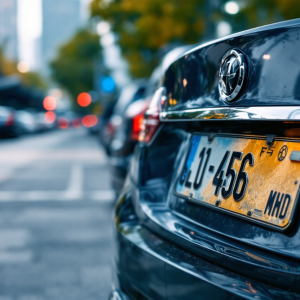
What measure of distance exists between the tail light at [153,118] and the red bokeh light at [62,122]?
6577 cm

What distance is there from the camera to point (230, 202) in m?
1.71

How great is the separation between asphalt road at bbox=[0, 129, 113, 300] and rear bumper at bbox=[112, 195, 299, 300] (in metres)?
1.30

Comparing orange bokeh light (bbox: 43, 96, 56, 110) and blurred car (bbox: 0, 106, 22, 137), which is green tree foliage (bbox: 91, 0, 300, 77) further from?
orange bokeh light (bbox: 43, 96, 56, 110)

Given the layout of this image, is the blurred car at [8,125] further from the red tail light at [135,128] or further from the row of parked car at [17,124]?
the red tail light at [135,128]

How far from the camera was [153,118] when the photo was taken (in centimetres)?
228

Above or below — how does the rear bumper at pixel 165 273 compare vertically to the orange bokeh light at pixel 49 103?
above

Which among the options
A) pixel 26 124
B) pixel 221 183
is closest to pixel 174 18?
pixel 221 183

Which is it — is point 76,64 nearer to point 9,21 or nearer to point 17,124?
point 17,124

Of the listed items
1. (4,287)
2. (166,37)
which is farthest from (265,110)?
(166,37)

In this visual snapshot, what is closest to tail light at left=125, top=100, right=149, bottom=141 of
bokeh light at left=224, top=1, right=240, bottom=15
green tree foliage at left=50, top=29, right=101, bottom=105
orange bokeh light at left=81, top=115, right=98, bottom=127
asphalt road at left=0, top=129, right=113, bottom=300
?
asphalt road at left=0, top=129, right=113, bottom=300

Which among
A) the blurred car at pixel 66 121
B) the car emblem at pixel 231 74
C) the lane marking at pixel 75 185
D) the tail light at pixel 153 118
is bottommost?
the blurred car at pixel 66 121

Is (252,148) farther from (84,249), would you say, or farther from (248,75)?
(84,249)

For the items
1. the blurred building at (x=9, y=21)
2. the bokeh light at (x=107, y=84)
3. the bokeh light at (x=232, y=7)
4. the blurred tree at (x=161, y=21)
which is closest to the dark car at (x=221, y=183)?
the bokeh light at (x=232, y=7)

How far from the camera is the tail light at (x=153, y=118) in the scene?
7.33 feet
